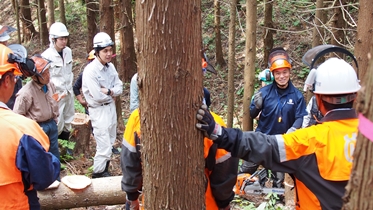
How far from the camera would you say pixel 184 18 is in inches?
81.4

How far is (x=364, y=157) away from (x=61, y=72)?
6273 mm

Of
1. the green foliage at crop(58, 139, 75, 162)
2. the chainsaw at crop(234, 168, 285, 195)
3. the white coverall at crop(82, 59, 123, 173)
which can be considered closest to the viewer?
the chainsaw at crop(234, 168, 285, 195)

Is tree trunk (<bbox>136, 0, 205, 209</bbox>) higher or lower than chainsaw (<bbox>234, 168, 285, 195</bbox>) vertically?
higher

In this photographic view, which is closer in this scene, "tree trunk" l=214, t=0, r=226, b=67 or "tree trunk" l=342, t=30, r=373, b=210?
"tree trunk" l=342, t=30, r=373, b=210

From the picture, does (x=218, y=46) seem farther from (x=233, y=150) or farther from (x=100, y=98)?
(x=233, y=150)

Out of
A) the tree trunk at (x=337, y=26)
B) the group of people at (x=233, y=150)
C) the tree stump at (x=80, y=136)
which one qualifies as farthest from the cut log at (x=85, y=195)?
the tree trunk at (x=337, y=26)

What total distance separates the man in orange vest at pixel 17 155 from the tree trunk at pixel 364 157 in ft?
6.69

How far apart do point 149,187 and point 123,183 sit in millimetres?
751

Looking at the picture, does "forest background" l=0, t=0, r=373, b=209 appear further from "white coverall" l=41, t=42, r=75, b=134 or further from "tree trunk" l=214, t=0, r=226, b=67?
"white coverall" l=41, t=42, r=75, b=134

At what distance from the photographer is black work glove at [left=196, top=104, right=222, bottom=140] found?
7.32ft

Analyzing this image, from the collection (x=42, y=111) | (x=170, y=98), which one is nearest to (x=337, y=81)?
(x=170, y=98)

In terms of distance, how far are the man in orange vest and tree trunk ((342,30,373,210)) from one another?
2039mm

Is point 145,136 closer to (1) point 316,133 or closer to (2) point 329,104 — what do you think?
(1) point 316,133

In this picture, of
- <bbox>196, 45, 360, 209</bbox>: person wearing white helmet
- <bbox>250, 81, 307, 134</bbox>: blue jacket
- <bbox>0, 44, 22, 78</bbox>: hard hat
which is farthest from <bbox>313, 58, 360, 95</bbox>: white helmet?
<bbox>250, 81, 307, 134</bbox>: blue jacket
